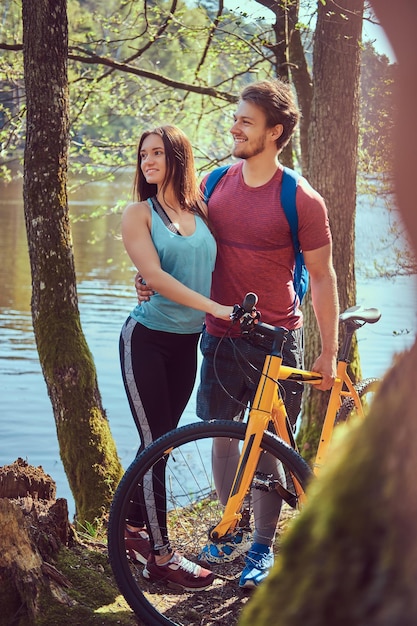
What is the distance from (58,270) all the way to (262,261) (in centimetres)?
189

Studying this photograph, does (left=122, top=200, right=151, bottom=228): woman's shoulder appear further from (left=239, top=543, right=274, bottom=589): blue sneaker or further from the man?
(left=239, top=543, right=274, bottom=589): blue sneaker

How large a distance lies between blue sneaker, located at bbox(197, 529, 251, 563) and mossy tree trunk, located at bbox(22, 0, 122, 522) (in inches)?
71.8

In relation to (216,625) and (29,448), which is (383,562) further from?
(29,448)

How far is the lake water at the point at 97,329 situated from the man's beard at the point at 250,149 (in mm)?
1259

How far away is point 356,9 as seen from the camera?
5906mm

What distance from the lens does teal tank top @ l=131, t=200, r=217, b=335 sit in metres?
3.44

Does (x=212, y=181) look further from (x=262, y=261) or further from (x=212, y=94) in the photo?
(x=212, y=94)

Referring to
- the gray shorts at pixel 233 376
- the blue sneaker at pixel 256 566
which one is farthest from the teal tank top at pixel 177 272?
the blue sneaker at pixel 256 566

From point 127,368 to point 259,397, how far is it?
1.83 feet

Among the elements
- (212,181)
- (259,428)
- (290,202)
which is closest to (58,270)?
(212,181)

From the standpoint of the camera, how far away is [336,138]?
6.37 m

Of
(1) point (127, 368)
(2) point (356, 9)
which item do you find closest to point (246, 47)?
(2) point (356, 9)

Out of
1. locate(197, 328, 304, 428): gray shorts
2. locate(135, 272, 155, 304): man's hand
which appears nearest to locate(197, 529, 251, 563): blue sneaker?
locate(197, 328, 304, 428): gray shorts

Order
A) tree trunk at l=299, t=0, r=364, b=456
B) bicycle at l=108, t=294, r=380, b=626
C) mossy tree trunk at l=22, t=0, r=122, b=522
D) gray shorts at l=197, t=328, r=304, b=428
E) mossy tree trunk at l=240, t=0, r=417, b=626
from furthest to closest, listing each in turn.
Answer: tree trunk at l=299, t=0, r=364, b=456 < mossy tree trunk at l=22, t=0, r=122, b=522 < gray shorts at l=197, t=328, r=304, b=428 < bicycle at l=108, t=294, r=380, b=626 < mossy tree trunk at l=240, t=0, r=417, b=626
